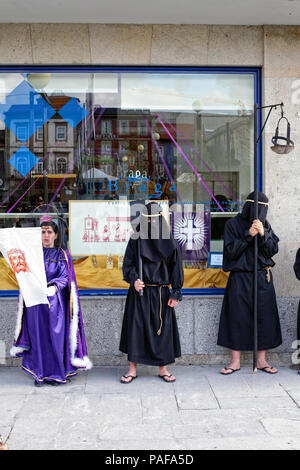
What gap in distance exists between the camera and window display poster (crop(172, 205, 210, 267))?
6656mm

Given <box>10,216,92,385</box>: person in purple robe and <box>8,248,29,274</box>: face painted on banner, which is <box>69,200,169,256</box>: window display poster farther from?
<box>8,248,29,274</box>: face painted on banner

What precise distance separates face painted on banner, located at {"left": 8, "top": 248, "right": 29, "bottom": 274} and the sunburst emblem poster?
205 centimetres

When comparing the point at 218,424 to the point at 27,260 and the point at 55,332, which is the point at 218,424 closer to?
the point at 55,332

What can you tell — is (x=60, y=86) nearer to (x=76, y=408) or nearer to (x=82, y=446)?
(x=76, y=408)

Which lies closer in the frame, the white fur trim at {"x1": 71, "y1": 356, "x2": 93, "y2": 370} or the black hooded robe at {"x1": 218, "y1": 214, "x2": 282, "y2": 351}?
the white fur trim at {"x1": 71, "y1": 356, "x2": 93, "y2": 370}

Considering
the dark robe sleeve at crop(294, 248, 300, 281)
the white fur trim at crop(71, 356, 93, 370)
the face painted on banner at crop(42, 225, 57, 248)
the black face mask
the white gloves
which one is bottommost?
the white fur trim at crop(71, 356, 93, 370)

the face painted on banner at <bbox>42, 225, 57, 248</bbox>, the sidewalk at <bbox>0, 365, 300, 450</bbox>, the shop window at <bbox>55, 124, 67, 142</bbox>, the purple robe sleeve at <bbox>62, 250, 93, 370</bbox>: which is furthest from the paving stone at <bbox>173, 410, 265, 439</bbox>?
the shop window at <bbox>55, 124, 67, 142</bbox>

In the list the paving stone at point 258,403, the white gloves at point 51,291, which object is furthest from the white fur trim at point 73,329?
the paving stone at point 258,403

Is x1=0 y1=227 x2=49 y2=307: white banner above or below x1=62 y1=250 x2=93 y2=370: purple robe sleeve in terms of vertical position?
above

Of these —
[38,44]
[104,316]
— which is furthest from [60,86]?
[104,316]

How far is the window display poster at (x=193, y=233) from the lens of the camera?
21.8ft

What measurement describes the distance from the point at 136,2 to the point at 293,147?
2.26m

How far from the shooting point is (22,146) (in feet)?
21.5

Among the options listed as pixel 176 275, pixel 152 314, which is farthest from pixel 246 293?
pixel 152 314
